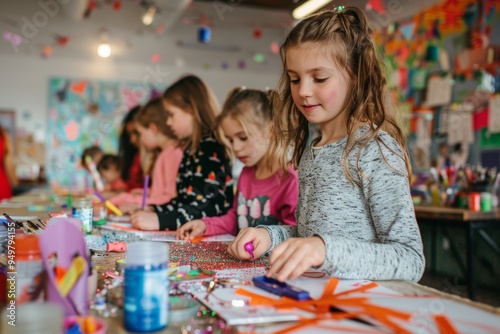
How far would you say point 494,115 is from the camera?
3.29 meters

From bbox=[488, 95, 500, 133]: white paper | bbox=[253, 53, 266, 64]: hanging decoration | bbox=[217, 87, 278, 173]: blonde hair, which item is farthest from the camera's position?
bbox=[253, 53, 266, 64]: hanging decoration

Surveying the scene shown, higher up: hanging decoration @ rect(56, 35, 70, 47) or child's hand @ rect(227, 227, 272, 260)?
hanging decoration @ rect(56, 35, 70, 47)

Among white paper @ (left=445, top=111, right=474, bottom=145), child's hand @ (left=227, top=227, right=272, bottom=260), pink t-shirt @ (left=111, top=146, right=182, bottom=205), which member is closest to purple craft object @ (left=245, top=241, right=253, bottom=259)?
child's hand @ (left=227, top=227, right=272, bottom=260)

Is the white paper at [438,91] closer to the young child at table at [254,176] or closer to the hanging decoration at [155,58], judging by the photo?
the young child at table at [254,176]

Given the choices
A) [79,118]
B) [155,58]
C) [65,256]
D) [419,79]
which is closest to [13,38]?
[79,118]

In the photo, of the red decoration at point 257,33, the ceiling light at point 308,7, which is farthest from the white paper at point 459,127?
the red decoration at point 257,33

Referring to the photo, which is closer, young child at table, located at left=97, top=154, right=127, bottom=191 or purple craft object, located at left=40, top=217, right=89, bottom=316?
purple craft object, located at left=40, top=217, right=89, bottom=316

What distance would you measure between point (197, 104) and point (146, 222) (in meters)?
0.60

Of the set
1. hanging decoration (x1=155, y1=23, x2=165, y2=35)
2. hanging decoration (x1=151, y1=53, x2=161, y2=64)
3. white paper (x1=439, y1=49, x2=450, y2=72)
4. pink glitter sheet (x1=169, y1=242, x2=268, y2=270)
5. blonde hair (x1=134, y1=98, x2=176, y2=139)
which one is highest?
hanging decoration (x1=155, y1=23, x2=165, y2=35)

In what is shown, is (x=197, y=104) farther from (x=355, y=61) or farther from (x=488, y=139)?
(x=488, y=139)

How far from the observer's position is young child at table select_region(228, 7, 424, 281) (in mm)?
823

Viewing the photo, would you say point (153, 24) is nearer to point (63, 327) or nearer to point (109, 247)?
point (109, 247)

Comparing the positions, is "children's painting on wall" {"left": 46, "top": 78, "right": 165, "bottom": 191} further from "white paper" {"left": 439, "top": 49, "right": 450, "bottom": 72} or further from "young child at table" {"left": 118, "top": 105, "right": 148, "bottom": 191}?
"white paper" {"left": 439, "top": 49, "right": 450, "bottom": 72}

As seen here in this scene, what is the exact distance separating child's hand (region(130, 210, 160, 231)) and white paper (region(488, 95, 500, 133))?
2717mm
